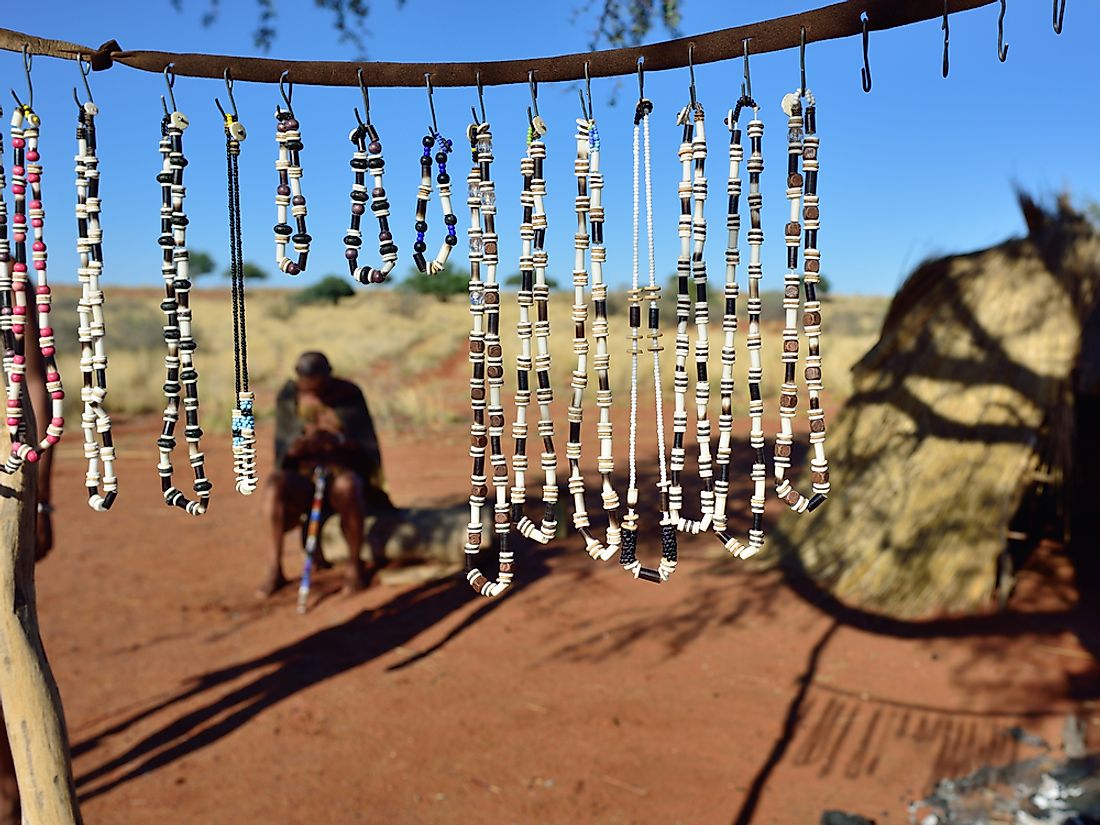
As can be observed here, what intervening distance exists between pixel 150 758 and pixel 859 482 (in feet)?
16.4

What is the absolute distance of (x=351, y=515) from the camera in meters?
6.64

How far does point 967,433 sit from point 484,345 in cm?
515

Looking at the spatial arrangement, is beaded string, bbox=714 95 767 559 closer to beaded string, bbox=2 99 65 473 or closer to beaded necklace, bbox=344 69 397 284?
beaded necklace, bbox=344 69 397 284

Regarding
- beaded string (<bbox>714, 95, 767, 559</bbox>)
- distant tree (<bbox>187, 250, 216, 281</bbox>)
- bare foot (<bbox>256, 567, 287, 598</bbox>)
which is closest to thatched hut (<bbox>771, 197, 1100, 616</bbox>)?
bare foot (<bbox>256, 567, 287, 598</bbox>)

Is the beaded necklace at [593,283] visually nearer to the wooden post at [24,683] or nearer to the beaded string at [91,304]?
the beaded string at [91,304]

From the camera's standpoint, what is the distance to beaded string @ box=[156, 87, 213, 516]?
1.90 m

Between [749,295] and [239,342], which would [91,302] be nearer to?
[239,342]

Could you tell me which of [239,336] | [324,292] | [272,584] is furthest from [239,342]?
[324,292]

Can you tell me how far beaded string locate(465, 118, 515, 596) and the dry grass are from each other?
9.66m

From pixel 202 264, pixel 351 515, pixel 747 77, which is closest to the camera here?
pixel 747 77

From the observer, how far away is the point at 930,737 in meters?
4.47

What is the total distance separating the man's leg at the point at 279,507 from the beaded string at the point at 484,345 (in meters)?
5.03

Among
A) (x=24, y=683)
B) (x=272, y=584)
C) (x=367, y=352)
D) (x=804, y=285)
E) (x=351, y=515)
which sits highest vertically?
(x=367, y=352)

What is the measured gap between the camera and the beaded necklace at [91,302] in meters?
1.93
